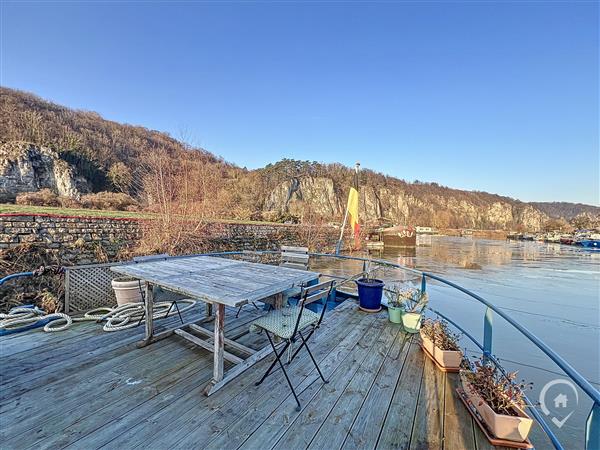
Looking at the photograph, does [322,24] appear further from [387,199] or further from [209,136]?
[387,199]

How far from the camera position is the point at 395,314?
3.65 meters

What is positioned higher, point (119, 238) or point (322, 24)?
point (322, 24)

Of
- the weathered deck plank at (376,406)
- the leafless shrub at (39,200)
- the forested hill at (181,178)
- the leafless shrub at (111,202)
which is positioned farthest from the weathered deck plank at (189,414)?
the leafless shrub at (39,200)

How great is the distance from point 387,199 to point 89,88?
216 feet

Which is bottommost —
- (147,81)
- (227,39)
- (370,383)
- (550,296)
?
(550,296)

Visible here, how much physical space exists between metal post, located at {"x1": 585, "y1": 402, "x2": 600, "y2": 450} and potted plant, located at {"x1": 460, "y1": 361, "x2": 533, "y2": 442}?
23.6 inches

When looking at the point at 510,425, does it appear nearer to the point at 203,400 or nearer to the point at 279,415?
the point at 279,415

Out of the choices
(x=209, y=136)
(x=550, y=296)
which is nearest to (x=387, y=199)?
(x=550, y=296)

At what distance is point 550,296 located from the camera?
468 inches

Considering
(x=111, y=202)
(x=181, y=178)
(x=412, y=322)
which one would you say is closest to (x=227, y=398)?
(x=412, y=322)

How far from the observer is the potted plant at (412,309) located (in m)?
3.35

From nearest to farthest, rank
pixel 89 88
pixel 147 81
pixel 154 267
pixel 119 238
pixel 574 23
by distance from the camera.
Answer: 1. pixel 154 267
2. pixel 119 238
3. pixel 574 23
4. pixel 147 81
5. pixel 89 88

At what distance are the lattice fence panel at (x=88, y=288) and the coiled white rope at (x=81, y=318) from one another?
0.91 feet

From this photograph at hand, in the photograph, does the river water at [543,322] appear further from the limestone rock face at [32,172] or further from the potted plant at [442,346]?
the limestone rock face at [32,172]
